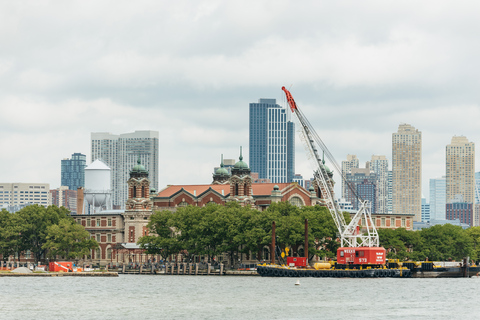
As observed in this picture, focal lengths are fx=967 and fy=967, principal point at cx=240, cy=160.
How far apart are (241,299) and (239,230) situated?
66114mm

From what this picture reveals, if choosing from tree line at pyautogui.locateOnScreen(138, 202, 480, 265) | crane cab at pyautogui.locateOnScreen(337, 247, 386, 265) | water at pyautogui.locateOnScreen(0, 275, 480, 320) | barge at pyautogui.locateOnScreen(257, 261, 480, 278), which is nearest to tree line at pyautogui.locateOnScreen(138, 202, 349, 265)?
tree line at pyautogui.locateOnScreen(138, 202, 480, 265)

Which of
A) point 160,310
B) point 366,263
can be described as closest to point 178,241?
point 366,263

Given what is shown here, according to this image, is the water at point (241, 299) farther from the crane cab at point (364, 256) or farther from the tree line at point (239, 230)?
the tree line at point (239, 230)

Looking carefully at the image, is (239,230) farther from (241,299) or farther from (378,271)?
(241,299)

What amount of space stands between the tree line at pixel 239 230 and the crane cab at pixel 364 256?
1160 centimetres

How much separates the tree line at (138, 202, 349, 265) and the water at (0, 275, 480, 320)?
18903 millimetres

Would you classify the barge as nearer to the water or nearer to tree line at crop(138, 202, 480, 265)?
the water

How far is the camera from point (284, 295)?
127375 millimetres

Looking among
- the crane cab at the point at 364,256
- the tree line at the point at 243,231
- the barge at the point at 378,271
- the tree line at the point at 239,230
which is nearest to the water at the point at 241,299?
the barge at the point at 378,271

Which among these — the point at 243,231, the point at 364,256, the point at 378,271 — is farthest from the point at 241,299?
the point at 243,231

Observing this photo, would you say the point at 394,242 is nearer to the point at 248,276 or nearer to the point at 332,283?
the point at 248,276

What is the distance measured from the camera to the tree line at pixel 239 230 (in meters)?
183

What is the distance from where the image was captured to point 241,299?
399ft

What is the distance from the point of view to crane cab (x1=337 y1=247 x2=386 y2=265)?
168250 mm
